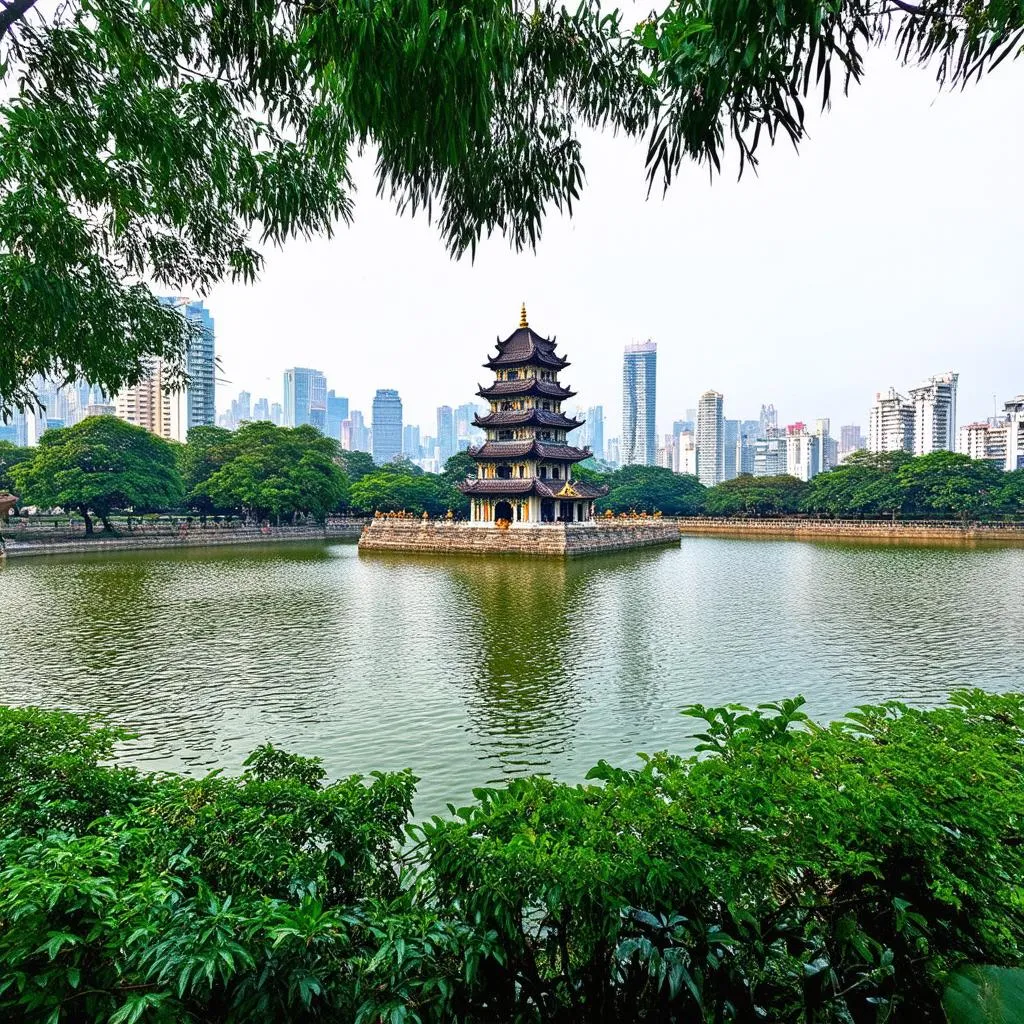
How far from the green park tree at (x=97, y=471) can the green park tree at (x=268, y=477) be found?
16.7ft

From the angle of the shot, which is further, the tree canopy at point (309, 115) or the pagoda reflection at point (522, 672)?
the pagoda reflection at point (522, 672)

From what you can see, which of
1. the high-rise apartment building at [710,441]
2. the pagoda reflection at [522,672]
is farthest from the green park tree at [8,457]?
the high-rise apartment building at [710,441]

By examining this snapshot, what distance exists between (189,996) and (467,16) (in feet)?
11.6

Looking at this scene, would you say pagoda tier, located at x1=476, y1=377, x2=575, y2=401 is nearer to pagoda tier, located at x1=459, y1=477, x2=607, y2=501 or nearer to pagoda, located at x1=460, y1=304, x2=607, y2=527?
pagoda, located at x1=460, y1=304, x2=607, y2=527

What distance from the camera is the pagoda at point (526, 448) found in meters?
37.1

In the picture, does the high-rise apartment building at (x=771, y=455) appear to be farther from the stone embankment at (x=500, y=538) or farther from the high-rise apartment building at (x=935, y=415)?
the stone embankment at (x=500, y=538)

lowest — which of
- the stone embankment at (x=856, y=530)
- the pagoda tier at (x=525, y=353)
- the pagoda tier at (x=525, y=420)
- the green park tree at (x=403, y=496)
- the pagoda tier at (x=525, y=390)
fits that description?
the stone embankment at (x=856, y=530)

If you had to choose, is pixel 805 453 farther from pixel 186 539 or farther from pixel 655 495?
pixel 186 539

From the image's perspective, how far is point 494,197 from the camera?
12.4 ft

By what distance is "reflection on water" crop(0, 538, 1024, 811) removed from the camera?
802 cm

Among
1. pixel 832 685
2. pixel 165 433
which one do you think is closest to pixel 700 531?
pixel 832 685

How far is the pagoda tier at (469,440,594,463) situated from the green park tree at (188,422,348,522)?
38.5 feet

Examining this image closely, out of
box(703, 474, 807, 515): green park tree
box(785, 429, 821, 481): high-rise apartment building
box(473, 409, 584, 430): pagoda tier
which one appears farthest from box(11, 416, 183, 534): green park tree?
box(785, 429, 821, 481): high-rise apartment building

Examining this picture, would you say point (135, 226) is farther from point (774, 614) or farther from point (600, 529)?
point (600, 529)
